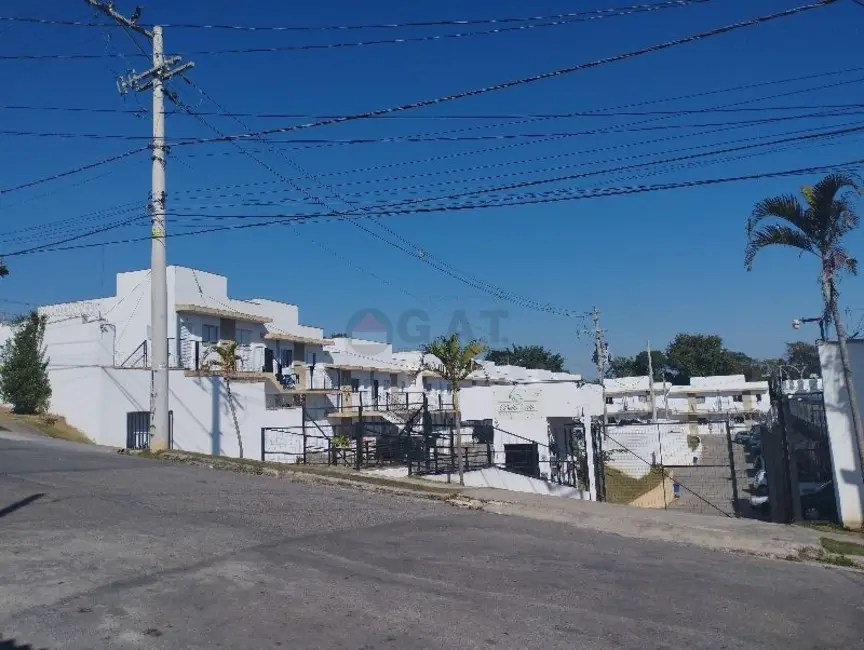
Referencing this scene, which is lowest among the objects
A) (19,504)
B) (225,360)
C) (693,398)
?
(19,504)

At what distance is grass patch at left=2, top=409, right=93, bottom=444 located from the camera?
76.4 feet

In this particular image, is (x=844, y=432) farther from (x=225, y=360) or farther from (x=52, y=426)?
(x=225, y=360)

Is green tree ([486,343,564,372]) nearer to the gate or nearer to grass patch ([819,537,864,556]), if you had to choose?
the gate

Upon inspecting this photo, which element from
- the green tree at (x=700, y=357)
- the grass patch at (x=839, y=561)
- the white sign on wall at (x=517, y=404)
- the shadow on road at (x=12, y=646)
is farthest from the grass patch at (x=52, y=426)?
the green tree at (x=700, y=357)

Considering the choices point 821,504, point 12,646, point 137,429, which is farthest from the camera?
point 137,429

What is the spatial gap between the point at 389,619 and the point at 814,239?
1106 cm

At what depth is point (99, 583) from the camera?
6.84 meters

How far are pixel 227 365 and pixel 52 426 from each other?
752cm

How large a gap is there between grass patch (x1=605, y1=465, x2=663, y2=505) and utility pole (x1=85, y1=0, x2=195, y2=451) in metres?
15.7

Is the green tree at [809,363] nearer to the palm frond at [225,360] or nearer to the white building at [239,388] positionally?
the white building at [239,388]

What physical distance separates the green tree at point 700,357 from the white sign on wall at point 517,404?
251 ft

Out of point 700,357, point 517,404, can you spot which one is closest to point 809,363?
point 517,404

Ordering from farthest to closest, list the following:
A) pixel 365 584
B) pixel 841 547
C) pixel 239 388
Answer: pixel 239 388 → pixel 841 547 → pixel 365 584

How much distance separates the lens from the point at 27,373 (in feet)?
81.7
